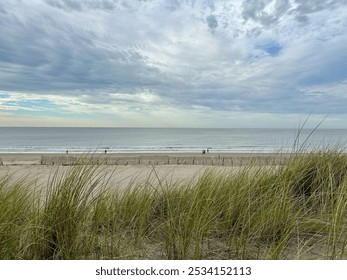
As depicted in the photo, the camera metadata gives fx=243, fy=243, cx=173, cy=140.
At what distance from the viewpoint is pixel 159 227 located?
2.39 m

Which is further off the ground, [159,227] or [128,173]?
[159,227]

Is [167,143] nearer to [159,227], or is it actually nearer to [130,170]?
[130,170]

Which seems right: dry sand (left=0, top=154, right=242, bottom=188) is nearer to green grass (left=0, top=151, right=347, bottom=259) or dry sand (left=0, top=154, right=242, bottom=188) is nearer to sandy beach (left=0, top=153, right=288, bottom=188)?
sandy beach (left=0, top=153, right=288, bottom=188)

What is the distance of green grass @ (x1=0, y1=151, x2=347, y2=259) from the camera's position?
1925 millimetres

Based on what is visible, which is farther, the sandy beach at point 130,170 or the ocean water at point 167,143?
the ocean water at point 167,143

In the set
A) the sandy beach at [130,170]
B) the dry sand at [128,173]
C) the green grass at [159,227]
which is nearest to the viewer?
the green grass at [159,227]

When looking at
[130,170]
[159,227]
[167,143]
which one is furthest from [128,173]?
[167,143]

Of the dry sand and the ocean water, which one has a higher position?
the ocean water

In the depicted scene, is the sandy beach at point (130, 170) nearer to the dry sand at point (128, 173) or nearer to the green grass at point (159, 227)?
the dry sand at point (128, 173)

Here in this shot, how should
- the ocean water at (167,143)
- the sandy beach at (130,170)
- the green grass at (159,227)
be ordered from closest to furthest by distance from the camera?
1. the green grass at (159,227)
2. the sandy beach at (130,170)
3. the ocean water at (167,143)

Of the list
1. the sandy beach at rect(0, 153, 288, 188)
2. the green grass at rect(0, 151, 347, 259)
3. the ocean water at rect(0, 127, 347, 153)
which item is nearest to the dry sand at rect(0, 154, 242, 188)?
the sandy beach at rect(0, 153, 288, 188)

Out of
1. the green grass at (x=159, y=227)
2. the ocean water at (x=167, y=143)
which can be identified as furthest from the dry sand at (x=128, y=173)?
the green grass at (x=159, y=227)

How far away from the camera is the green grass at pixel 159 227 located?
6.31 feet
